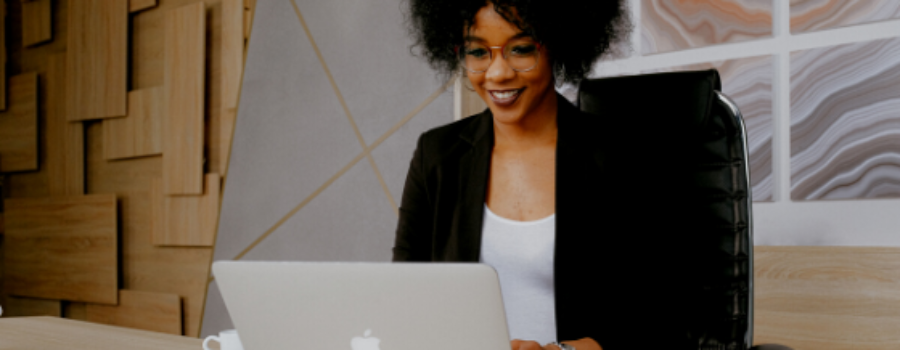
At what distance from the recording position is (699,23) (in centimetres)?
207

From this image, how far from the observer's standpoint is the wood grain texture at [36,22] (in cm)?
420

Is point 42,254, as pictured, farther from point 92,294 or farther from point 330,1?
point 330,1

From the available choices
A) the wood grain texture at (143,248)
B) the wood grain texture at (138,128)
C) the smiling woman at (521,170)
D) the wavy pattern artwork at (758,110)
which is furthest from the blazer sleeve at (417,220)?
the wood grain texture at (138,128)

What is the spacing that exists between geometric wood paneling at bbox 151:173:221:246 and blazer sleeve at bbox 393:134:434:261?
1.86 meters

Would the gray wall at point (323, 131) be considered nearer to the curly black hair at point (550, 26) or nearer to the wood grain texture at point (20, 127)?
the curly black hair at point (550, 26)

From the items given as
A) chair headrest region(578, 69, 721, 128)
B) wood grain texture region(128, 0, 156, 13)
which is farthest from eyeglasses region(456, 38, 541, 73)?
wood grain texture region(128, 0, 156, 13)

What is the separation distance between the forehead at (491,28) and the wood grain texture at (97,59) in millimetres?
2967

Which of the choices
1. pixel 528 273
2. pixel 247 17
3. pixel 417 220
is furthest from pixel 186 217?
pixel 528 273

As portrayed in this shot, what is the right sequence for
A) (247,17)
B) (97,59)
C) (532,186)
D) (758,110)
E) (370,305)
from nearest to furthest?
1. (370,305)
2. (532,186)
3. (758,110)
4. (247,17)
5. (97,59)

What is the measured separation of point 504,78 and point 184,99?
250 cm

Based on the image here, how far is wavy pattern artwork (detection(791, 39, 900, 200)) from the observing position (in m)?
1.77

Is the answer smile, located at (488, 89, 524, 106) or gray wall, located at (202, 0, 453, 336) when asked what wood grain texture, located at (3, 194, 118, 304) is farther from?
smile, located at (488, 89, 524, 106)

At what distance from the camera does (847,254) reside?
1742mm

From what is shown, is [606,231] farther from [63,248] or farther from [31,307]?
[31,307]
